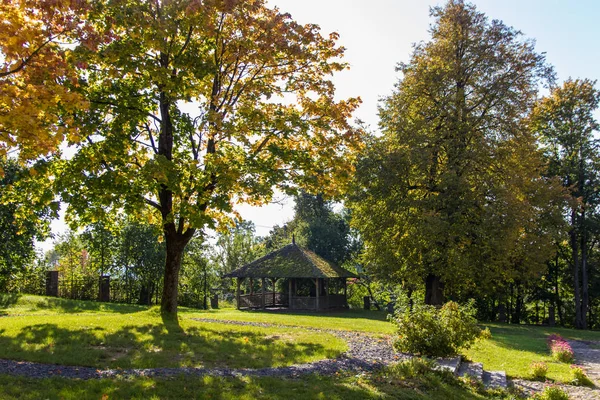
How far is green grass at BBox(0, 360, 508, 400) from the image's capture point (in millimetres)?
5879

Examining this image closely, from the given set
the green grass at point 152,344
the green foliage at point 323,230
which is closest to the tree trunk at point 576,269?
the green foliage at point 323,230

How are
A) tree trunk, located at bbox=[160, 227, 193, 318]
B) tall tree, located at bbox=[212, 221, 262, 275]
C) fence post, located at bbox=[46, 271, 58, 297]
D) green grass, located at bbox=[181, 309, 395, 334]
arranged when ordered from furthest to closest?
tall tree, located at bbox=[212, 221, 262, 275] → fence post, located at bbox=[46, 271, 58, 297] → green grass, located at bbox=[181, 309, 395, 334] → tree trunk, located at bbox=[160, 227, 193, 318]

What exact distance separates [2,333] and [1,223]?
42.2 ft

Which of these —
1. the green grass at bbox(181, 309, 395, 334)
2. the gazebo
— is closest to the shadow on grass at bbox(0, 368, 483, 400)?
the green grass at bbox(181, 309, 395, 334)

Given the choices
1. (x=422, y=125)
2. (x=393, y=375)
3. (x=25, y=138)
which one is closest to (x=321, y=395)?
(x=393, y=375)

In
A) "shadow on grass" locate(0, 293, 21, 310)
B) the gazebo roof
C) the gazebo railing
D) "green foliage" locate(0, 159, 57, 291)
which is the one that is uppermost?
"green foliage" locate(0, 159, 57, 291)

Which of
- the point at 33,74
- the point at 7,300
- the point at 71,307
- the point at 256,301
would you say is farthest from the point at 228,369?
the point at 256,301

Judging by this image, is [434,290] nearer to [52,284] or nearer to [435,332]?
[435,332]

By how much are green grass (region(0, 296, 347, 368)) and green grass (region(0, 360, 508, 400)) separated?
4.13 ft

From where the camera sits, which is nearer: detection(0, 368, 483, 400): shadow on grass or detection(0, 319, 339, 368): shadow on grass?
detection(0, 368, 483, 400): shadow on grass

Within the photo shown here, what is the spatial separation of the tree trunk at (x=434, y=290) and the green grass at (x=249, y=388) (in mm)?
14272

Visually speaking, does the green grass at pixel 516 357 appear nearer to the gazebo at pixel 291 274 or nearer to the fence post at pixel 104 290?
the gazebo at pixel 291 274

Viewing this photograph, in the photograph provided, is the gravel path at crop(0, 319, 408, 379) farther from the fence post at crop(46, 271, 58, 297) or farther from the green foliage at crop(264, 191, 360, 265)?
the green foliage at crop(264, 191, 360, 265)

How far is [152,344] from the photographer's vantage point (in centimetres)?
938
